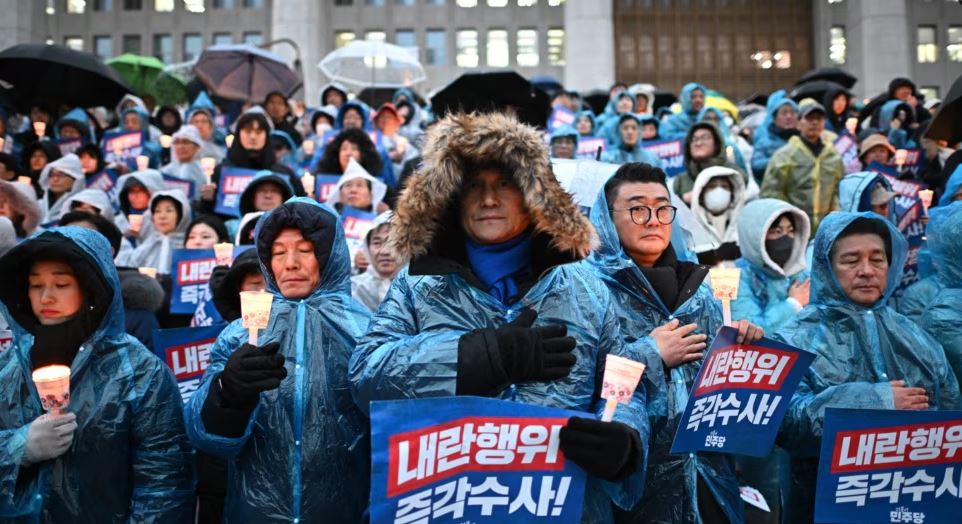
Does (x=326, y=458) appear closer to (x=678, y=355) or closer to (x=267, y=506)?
(x=267, y=506)

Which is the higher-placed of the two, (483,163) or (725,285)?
(483,163)

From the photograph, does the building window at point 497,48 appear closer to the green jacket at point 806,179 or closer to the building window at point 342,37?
the building window at point 342,37

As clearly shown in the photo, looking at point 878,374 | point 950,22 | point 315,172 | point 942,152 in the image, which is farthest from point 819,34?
point 878,374

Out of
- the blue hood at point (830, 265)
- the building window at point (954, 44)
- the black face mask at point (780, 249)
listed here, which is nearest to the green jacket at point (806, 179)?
the black face mask at point (780, 249)

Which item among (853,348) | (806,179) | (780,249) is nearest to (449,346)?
(853,348)

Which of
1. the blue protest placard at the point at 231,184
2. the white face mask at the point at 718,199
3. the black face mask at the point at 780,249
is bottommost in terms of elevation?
the black face mask at the point at 780,249

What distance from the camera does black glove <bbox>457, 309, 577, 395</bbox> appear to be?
259 centimetres

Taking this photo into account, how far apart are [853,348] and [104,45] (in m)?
52.4

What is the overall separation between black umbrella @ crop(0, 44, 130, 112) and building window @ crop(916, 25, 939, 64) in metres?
41.9

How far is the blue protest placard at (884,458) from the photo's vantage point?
3.46 meters

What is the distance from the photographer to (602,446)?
2.61 meters

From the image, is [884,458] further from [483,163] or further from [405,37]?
[405,37]

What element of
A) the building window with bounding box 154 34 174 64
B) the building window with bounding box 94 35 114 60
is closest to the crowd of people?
the building window with bounding box 154 34 174 64

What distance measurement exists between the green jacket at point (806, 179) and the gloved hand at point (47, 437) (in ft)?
25.9
